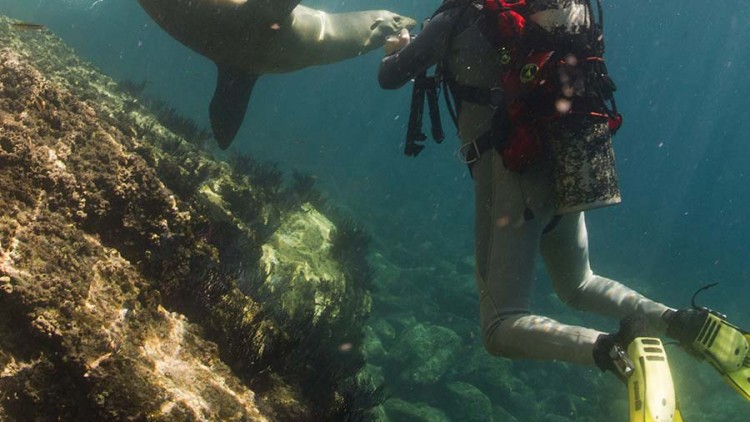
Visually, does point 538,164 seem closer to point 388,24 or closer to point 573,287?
point 573,287

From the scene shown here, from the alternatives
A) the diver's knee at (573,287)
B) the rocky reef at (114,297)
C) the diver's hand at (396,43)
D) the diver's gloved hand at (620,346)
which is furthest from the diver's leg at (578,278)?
the diver's hand at (396,43)

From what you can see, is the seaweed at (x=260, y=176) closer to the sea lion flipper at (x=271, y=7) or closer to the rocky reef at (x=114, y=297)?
the sea lion flipper at (x=271, y=7)

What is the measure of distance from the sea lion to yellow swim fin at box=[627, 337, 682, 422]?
5.45 metres

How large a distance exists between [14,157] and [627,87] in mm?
100411

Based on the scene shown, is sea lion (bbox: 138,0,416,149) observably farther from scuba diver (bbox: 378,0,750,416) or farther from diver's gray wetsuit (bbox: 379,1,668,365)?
scuba diver (bbox: 378,0,750,416)

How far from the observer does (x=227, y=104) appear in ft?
22.2

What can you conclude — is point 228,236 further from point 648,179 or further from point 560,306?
point 648,179

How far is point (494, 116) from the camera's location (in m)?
3.29

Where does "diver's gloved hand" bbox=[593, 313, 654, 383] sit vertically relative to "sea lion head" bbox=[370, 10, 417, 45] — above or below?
below

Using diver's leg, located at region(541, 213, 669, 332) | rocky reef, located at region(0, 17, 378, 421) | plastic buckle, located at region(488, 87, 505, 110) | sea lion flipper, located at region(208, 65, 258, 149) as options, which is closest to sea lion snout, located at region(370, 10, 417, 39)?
sea lion flipper, located at region(208, 65, 258, 149)

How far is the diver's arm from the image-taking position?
352 cm

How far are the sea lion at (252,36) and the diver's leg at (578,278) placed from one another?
14.5ft

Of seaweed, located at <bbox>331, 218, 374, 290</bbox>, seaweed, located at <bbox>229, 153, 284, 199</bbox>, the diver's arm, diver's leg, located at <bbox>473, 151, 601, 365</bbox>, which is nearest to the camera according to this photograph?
diver's leg, located at <bbox>473, 151, 601, 365</bbox>

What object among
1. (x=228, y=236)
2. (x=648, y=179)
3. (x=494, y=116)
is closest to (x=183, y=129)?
(x=228, y=236)
